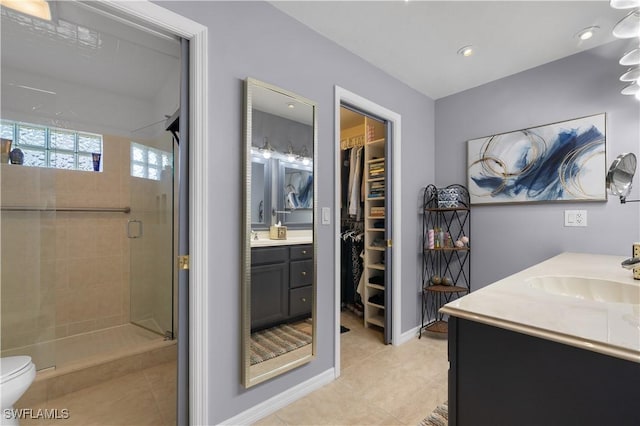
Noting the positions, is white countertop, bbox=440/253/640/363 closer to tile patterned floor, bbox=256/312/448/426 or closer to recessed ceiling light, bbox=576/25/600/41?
tile patterned floor, bbox=256/312/448/426

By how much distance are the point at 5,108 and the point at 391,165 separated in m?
3.14

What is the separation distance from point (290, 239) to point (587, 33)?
253 cm

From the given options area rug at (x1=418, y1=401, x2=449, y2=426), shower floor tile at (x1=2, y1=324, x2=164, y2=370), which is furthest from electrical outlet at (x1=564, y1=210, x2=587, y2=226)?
shower floor tile at (x1=2, y1=324, x2=164, y2=370)

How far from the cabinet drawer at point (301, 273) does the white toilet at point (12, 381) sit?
1.37m

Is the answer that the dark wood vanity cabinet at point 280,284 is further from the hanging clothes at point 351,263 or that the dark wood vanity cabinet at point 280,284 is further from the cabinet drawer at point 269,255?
the hanging clothes at point 351,263

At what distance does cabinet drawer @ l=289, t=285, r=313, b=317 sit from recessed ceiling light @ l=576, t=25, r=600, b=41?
261 centimetres

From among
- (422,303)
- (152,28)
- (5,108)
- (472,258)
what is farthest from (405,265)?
(5,108)

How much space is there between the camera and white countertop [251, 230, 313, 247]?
1.69 m

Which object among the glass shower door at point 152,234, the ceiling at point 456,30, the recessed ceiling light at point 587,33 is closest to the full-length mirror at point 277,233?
the ceiling at point 456,30

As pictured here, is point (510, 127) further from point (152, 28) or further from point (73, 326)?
point (73, 326)

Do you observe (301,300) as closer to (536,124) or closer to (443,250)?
(443,250)

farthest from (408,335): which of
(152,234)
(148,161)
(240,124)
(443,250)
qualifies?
(148,161)

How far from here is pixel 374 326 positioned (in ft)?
9.99

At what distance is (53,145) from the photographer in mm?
2434
